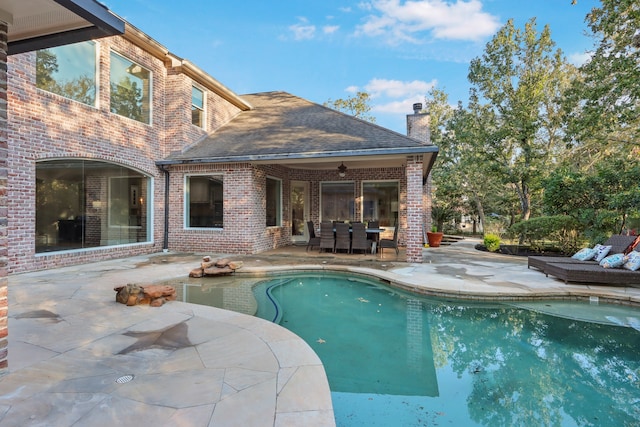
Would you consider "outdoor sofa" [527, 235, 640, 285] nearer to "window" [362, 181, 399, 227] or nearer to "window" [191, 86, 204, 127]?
"window" [362, 181, 399, 227]

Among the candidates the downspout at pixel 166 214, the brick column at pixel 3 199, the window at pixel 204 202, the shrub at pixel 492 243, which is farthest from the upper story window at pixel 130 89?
the shrub at pixel 492 243

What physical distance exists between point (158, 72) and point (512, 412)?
37.0 ft

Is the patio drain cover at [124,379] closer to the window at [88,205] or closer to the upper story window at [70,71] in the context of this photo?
the window at [88,205]

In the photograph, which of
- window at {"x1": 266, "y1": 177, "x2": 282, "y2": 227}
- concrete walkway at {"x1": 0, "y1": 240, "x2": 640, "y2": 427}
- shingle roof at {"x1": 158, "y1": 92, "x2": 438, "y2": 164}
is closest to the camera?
concrete walkway at {"x1": 0, "y1": 240, "x2": 640, "y2": 427}

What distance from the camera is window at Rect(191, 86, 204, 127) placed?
1072 cm

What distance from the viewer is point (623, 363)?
136 inches

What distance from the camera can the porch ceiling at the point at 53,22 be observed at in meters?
2.31

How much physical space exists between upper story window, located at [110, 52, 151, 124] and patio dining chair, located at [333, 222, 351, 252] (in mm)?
6460

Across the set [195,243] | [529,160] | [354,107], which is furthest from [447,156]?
[195,243]

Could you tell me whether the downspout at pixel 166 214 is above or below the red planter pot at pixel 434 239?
above

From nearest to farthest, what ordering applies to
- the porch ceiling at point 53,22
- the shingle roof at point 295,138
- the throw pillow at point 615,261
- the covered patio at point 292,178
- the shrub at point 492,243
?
the porch ceiling at point 53,22 → the throw pillow at point 615,261 → the shingle roof at point 295,138 → the covered patio at point 292,178 → the shrub at point 492,243

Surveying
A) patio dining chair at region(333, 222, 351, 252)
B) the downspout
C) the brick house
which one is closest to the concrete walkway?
the brick house

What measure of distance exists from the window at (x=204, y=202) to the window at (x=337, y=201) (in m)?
4.18

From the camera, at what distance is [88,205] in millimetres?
7832
